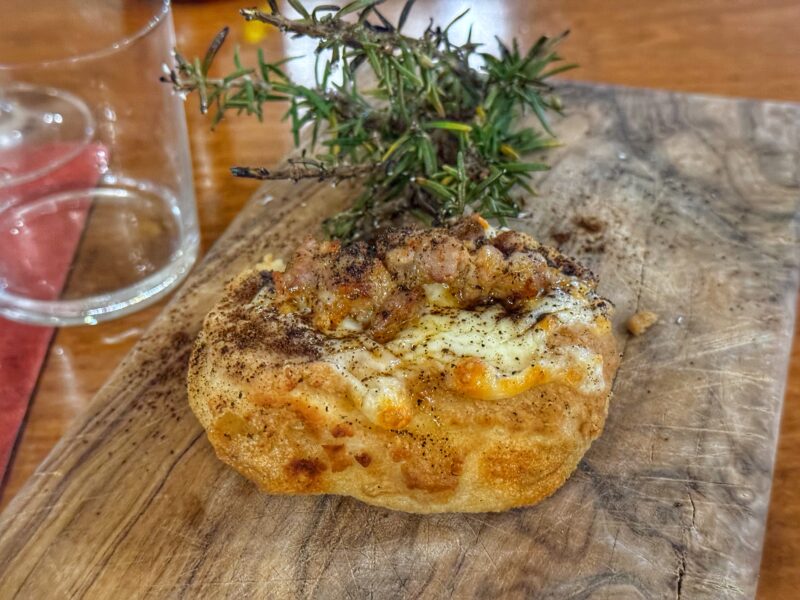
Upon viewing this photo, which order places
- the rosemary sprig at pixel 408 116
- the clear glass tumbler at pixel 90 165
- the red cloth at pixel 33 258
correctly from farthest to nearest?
the clear glass tumbler at pixel 90 165 → the red cloth at pixel 33 258 → the rosemary sprig at pixel 408 116

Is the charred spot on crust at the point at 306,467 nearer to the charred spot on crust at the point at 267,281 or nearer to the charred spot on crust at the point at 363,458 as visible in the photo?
the charred spot on crust at the point at 363,458

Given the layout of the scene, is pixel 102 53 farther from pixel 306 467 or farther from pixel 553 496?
pixel 553 496

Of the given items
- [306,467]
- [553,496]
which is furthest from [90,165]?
[553,496]

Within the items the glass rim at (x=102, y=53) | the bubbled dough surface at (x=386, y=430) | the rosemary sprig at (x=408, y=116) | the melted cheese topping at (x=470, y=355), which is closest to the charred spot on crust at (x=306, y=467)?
the bubbled dough surface at (x=386, y=430)

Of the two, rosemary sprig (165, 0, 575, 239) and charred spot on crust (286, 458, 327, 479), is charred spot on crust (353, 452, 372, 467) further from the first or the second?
rosemary sprig (165, 0, 575, 239)

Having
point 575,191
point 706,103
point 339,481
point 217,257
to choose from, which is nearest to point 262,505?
point 339,481
